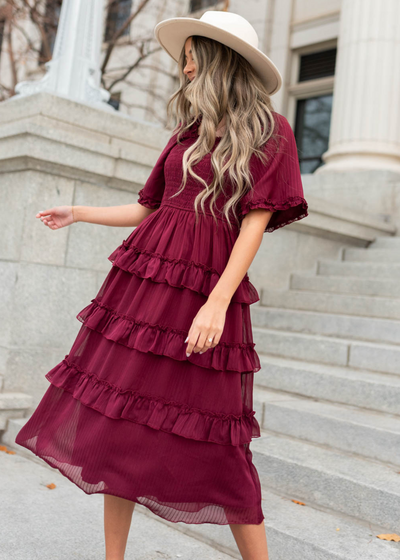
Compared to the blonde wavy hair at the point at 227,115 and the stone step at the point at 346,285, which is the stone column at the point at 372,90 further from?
the blonde wavy hair at the point at 227,115

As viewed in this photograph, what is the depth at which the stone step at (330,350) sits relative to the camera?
4.21m

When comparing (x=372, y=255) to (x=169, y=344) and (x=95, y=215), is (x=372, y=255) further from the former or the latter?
(x=169, y=344)

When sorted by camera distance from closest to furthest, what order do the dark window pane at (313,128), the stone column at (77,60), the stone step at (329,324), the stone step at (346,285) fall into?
the stone step at (329,324)
the stone column at (77,60)
the stone step at (346,285)
the dark window pane at (313,128)

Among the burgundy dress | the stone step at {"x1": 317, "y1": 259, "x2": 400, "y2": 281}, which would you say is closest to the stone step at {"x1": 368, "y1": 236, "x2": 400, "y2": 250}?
the stone step at {"x1": 317, "y1": 259, "x2": 400, "y2": 281}

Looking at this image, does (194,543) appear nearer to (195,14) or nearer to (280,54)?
(280,54)

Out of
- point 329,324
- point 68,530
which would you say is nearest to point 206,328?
point 68,530

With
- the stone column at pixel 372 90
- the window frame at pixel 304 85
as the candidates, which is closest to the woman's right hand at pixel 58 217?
the stone column at pixel 372 90

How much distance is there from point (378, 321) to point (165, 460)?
124 inches

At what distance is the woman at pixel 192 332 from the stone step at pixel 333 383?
1.94 m

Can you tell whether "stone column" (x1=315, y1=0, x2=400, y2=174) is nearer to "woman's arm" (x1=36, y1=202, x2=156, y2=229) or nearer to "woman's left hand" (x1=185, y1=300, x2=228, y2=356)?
"woman's arm" (x1=36, y1=202, x2=156, y2=229)

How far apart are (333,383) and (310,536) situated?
157 centimetres

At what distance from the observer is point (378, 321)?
4.65 metres

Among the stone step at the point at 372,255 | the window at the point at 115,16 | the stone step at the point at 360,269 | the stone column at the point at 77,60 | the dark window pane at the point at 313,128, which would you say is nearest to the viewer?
the stone column at the point at 77,60

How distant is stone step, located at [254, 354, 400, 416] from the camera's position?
3.79m
